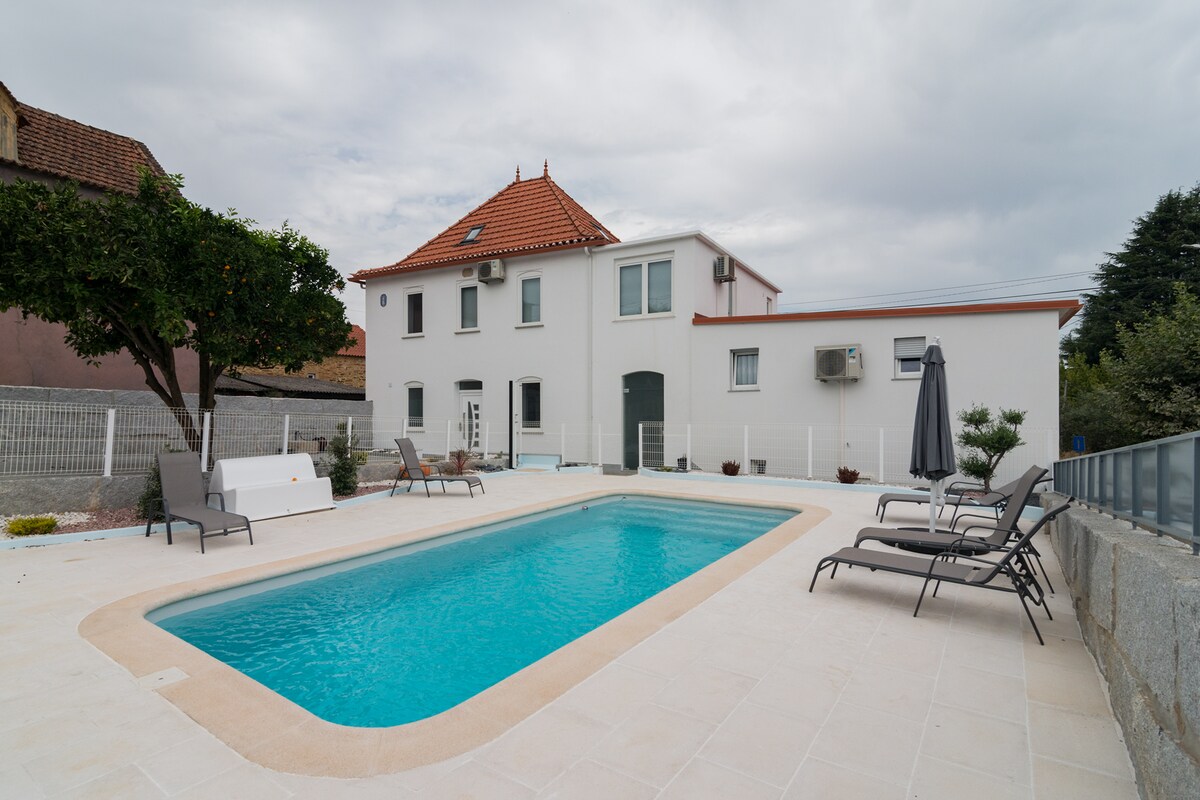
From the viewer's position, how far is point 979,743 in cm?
278

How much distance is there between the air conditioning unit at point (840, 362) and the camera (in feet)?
45.7

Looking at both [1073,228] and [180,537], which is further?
[1073,228]

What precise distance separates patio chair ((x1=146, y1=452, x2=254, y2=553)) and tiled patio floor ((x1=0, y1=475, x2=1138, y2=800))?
72.1 inches

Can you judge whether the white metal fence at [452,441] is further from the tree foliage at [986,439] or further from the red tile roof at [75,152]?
the red tile roof at [75,152]

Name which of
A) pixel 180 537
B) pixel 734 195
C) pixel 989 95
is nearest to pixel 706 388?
pixel 734 195

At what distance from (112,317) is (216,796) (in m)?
9.66

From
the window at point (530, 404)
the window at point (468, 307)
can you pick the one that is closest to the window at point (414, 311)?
the window at point (468, 307)

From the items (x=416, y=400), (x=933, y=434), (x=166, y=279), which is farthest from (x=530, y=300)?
(x=933, y=434)

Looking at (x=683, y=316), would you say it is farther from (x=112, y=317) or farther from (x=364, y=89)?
(x=112, y=317)

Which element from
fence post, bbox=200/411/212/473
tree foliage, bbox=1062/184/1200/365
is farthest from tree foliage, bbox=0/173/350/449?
tree foliage, bbox=1062/184/1200/365

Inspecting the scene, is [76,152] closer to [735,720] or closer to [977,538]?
[735,720]

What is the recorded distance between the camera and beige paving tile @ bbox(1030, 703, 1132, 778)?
2635 mm

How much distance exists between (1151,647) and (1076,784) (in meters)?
0.68

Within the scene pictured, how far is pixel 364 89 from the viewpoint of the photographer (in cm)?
1081
